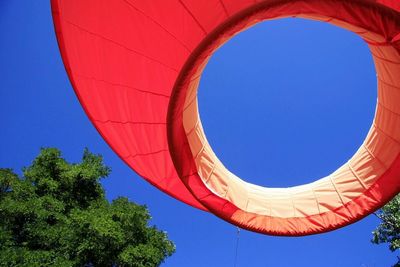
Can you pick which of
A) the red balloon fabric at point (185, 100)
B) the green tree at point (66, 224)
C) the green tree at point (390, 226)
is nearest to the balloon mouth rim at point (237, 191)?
the red balloon fabric at point (185, 100)

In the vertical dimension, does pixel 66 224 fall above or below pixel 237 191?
above

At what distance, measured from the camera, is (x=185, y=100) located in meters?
3.30

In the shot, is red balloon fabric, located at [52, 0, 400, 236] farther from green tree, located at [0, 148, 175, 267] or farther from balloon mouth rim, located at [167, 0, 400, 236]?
green tree, located at [0, 148, 175, 267]

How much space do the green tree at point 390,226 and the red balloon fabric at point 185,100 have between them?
42.0ft

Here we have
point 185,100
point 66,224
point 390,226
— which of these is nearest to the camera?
point 185,100

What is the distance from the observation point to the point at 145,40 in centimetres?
354

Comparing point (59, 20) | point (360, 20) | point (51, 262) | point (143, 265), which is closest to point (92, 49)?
point (59, 20)

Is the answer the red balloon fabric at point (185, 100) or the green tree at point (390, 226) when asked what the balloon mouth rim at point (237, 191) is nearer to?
the red balloon fabric at point (185, 100)

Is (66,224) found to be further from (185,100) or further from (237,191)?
(185,100)

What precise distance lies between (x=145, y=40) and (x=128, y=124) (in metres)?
0.97

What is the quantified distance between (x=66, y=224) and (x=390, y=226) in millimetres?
13861

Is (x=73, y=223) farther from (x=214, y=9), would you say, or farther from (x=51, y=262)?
(x=214, y=9)

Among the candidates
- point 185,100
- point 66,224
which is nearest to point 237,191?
point 185,100

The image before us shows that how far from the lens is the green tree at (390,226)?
1513 centimetres
